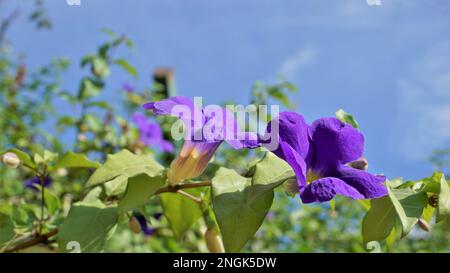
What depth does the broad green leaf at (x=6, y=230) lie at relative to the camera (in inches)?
32.9

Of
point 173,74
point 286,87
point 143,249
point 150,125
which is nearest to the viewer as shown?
point 143,249

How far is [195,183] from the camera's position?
0.77 meters

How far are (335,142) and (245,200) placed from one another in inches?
6.3

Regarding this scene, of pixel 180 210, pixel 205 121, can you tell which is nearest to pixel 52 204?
pixel 180 210

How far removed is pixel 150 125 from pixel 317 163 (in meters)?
1.63

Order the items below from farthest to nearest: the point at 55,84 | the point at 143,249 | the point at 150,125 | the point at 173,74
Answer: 1. the point at 173,74
2. the point at 55,84
3. the point at 150,125
4. the point at 143,249

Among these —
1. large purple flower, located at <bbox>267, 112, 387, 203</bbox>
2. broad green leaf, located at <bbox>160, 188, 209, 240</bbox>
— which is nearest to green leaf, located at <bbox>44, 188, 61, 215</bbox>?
broad green leaf, located at <bbox>160, 188, 209, 240</bbox>

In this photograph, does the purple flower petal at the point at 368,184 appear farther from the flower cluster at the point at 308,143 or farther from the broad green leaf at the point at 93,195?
the broad green leaf at the point at 93,195

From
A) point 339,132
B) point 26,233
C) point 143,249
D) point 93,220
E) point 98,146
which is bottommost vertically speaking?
point 143,249

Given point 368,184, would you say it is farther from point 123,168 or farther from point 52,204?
point 52,204

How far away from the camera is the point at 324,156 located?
0.68 meters

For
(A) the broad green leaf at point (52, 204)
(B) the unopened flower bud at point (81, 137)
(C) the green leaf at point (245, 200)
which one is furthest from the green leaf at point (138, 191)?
(B) the unopened flower bud at point (81, 137)
